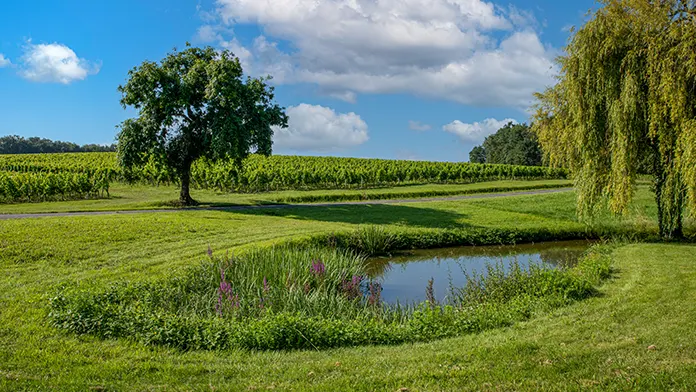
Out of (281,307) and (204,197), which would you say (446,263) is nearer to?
(281,307)

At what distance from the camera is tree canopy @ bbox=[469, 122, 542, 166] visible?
96275 millimetres

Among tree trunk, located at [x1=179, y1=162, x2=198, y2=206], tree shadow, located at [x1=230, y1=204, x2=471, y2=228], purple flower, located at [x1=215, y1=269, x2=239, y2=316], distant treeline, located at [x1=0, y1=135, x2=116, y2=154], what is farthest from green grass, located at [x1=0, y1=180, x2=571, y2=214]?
distant treeline, located at [x1=0, y1=135, x2=116, y2=154]

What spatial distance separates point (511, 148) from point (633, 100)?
88.5 m

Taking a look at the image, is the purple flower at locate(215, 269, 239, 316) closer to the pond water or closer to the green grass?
the pond water

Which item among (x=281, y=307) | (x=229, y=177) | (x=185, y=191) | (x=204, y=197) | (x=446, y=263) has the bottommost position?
(x=446, y=263)

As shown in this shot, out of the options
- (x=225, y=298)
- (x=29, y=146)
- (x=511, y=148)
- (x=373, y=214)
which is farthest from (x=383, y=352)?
(x=29, y=146)

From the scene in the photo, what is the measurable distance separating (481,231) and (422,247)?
3.53m

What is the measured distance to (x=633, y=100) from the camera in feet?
59.7

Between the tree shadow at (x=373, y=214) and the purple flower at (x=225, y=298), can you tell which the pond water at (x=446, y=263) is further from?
the purple flower at (x=225, y=298)

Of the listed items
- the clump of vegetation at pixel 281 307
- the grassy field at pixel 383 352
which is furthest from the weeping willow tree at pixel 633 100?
the clump of vegetation at pixel 281 307

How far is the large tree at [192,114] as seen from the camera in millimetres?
29750

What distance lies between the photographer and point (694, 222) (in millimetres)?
24422

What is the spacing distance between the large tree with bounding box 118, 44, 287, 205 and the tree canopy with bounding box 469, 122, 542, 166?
203 ft

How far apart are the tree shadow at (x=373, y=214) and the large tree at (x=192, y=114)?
393 cm
